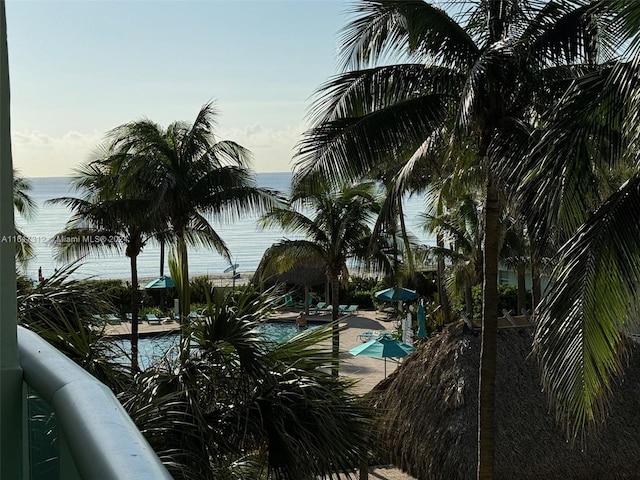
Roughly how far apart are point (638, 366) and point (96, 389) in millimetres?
15502

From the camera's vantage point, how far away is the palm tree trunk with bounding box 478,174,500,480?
10906 mm

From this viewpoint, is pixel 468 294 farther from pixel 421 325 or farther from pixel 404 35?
pixel 404 35

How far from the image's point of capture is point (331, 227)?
21062 millimetres

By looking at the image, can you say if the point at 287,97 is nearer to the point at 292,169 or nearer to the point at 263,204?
the point at 263,204

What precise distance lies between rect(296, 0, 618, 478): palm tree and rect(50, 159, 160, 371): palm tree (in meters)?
11.2

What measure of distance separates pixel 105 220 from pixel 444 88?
44.1 ft

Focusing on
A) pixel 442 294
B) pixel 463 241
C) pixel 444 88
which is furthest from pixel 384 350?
pixel 442 294

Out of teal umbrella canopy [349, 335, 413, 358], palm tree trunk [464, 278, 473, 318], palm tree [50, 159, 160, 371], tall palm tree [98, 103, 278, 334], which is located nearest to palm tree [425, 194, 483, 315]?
palm tree trunk [464, 278, 473, 318]

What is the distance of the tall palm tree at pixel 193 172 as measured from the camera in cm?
2119

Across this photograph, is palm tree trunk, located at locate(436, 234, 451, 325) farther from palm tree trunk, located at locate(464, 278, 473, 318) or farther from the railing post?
the railing post

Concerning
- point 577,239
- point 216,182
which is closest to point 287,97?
point 216,182

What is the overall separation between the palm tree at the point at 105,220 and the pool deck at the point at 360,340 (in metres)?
2.61

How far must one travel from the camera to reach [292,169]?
10531 millimetres

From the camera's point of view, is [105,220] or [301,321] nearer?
[105,220]
